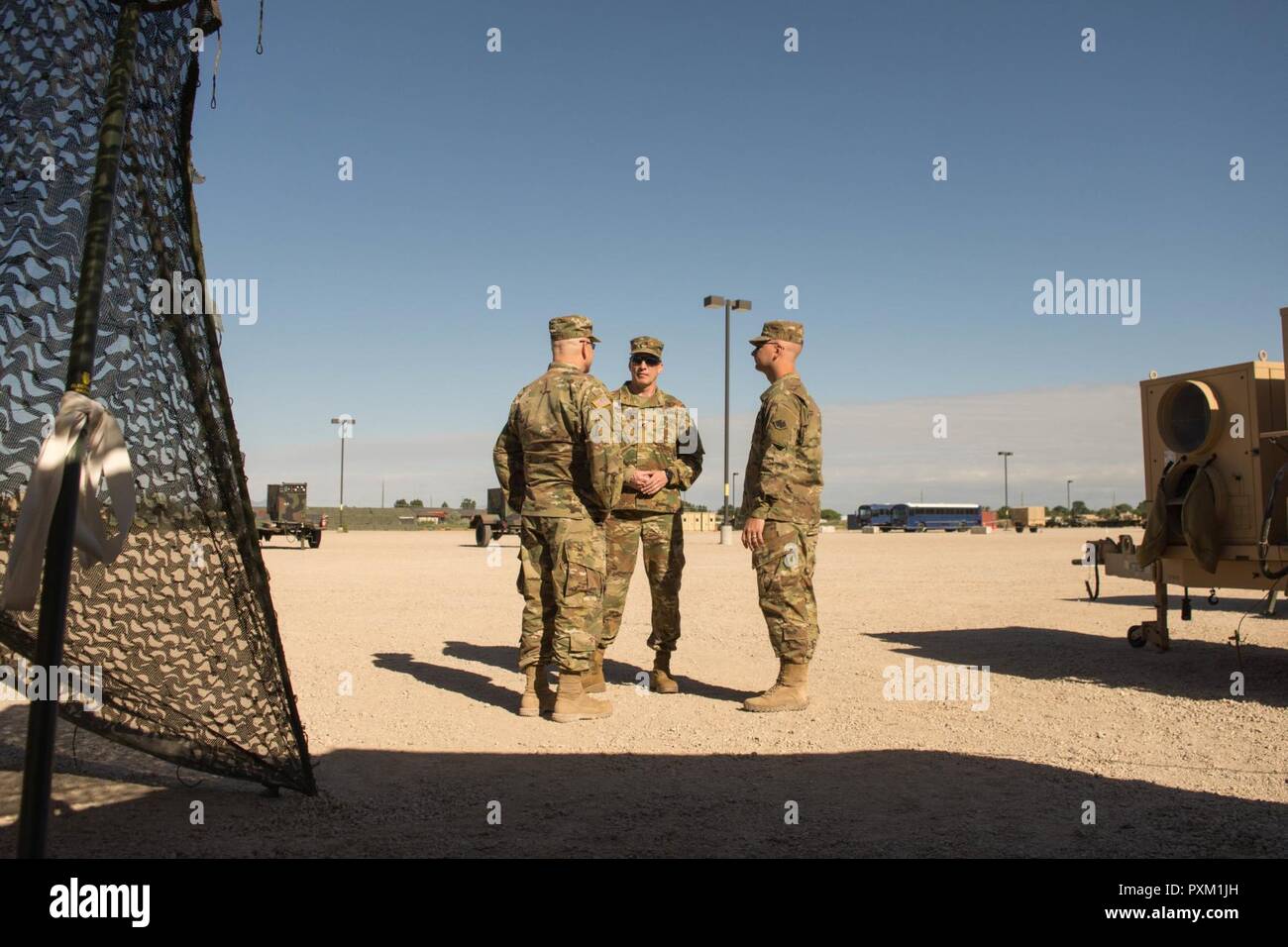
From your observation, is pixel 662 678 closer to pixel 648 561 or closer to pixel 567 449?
pixel 648 561

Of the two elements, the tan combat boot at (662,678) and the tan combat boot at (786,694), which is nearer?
the tan combat boot at (786,694)

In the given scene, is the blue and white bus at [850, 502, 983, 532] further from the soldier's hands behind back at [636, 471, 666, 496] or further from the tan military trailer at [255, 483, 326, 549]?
the soldier's hands behind back at [636, 471, 666, 496]

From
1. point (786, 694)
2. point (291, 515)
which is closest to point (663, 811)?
point (786, 694)

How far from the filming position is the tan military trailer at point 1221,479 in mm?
6242

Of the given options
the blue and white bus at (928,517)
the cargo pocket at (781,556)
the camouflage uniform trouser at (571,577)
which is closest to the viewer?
the camouflage uniform trouser at (571,577)

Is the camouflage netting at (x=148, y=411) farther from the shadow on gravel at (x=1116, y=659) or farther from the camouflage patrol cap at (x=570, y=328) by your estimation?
the shadow on gravel at (x=1116, y=659)

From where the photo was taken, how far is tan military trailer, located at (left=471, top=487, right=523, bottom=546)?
32688 mm

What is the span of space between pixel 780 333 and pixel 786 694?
2.22m

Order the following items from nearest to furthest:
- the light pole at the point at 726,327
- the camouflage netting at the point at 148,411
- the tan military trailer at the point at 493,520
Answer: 1. the camouflage netting at the point at 148,411
2. the light pole at the point at 726,327
3. the tan military trailer at the point at 493,520

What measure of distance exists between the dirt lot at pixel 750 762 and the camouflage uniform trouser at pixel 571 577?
0.46 meters

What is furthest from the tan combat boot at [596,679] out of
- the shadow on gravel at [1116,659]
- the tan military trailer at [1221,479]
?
the tan military trailer at [1221,479]
